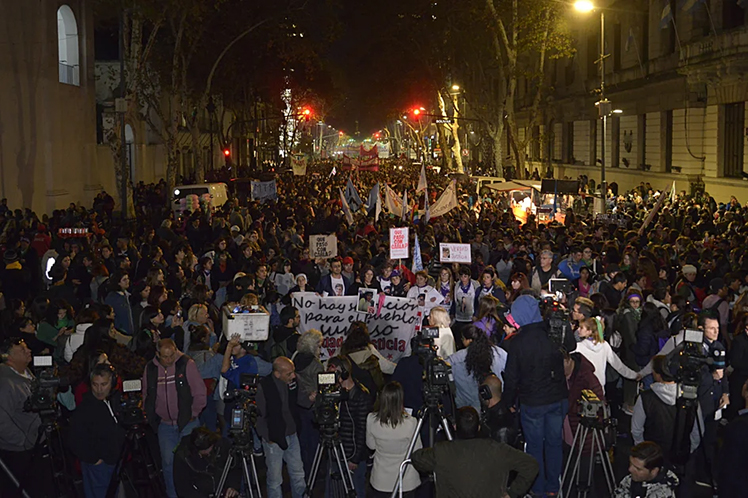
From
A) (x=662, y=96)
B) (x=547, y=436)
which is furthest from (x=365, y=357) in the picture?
(x=662, y=96)

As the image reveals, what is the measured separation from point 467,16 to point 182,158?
20129 mm

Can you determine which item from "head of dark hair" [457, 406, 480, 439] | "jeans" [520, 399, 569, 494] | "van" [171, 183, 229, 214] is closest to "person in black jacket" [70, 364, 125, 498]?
"head of dark hair" [457, 406, 480, 439]

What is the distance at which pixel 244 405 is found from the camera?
23.4 ft

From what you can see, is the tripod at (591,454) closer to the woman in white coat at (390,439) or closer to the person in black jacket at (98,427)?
the woman in white coat at (390,439)

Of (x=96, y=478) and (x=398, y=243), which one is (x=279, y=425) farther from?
(x=398, y=243)

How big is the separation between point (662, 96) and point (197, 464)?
34.2 metres

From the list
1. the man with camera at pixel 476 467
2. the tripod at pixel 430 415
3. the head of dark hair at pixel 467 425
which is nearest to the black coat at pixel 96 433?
the tripod at pixel 430 415

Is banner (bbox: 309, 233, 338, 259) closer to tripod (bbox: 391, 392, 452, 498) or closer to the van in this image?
tripod (bbox: 391, 392, 452, 498)

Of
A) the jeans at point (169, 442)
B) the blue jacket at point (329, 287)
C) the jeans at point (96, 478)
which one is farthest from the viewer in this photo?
the blue jacket at point (329, 287)

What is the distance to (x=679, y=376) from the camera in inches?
289

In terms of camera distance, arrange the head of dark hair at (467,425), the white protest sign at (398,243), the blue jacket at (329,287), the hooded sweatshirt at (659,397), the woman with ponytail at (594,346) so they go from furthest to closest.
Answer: the white protest sign at (398,243)
the blue jacket at (329,287)
the woman with ponytail at (594,346)
the hooded sweatshirt at (659,397)
the head of dark hair at (467,425)

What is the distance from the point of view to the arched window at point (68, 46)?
106ft

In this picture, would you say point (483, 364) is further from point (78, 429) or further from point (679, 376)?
point (78, 429)

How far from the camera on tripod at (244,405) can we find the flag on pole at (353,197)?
18.9 m
